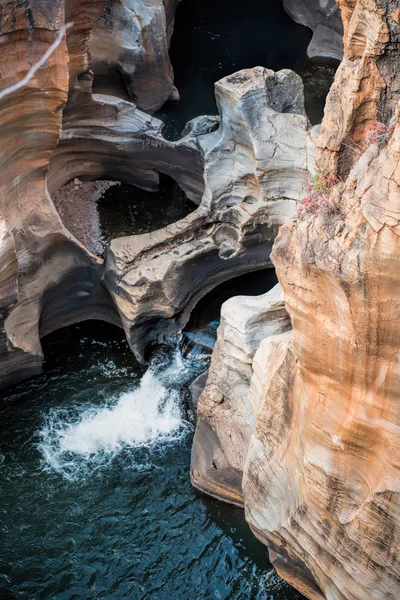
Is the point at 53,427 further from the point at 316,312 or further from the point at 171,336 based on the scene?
the point at 316,312

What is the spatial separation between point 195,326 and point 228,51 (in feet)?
31.8

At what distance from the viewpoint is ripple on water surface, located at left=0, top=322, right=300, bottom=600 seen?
9570 millimetres

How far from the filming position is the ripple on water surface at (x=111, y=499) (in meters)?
9.57

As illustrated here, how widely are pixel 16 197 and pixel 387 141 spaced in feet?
20.4

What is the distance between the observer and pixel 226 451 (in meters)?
10.3

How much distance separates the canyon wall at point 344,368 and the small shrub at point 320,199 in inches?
1.6

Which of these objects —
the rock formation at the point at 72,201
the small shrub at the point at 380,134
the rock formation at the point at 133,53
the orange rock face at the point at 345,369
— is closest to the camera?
the orange rock face at the point at 345,369

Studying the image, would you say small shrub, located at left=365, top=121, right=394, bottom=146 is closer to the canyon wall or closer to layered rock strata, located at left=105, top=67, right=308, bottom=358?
the canyon wall

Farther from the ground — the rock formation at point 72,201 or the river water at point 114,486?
the rock formation at point 72,201

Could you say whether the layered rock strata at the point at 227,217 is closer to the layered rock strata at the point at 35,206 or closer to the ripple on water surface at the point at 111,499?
the layered rock strata at the point at 35,206

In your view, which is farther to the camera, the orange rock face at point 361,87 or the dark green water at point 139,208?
the dark green water at point 139,208

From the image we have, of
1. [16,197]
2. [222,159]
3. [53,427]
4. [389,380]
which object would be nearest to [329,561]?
[389,380]

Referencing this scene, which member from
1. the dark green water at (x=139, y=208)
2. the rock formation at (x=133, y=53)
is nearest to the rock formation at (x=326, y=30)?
the rock formation at (x=133, y=53)

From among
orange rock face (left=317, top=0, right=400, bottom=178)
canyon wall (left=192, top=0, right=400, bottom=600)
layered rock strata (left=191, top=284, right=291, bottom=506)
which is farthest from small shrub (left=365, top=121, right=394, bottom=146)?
layered rock strata (left=191, top=284, right=291, bottom=506)
